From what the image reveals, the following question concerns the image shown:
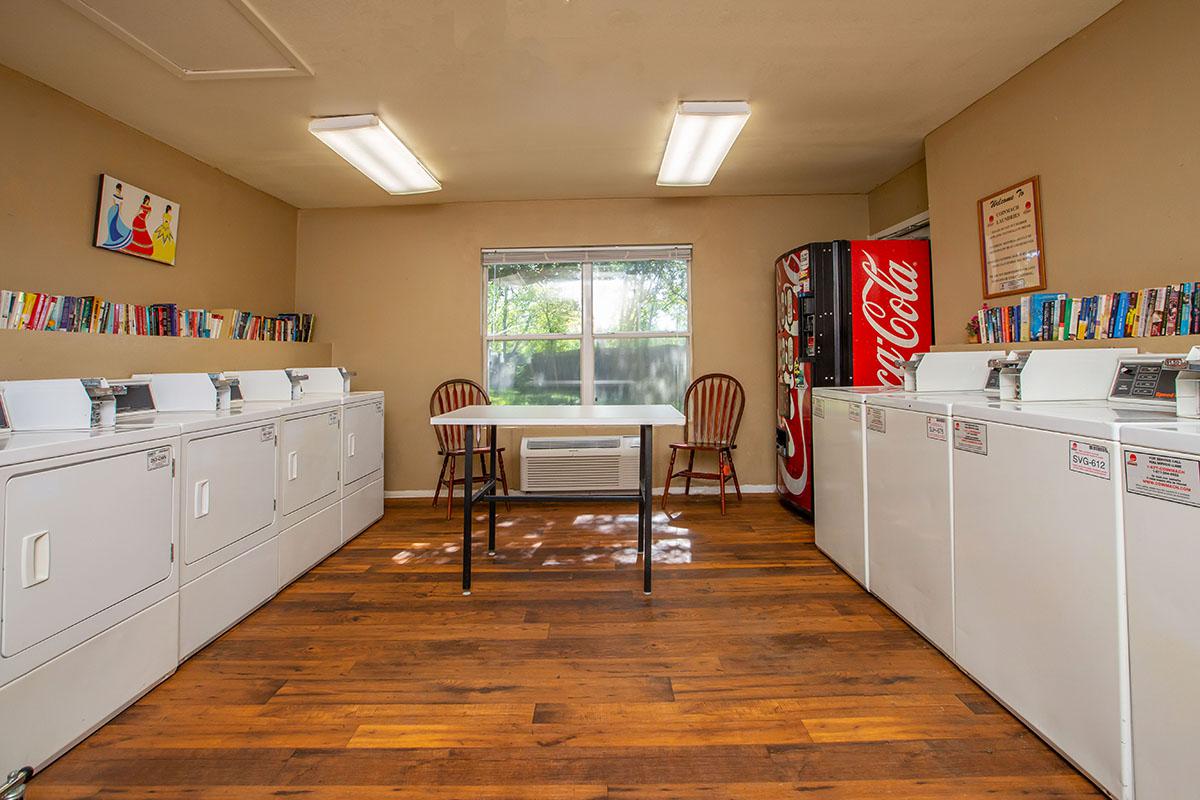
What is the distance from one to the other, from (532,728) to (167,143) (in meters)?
3.87

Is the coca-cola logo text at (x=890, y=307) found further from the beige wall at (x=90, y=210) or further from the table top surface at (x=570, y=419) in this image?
the beige wall at (x=90, y=210)

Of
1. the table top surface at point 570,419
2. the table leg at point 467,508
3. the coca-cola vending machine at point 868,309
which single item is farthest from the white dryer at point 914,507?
the table leg at point 467,508

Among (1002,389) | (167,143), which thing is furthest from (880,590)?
(167,143)

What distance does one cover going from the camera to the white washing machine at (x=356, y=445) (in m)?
3.26

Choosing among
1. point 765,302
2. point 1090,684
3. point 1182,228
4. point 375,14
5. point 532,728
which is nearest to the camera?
point 1090,684

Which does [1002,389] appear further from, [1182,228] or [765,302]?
[765,302]

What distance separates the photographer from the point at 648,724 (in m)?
1.53

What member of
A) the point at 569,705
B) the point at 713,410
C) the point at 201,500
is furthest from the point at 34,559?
the point at 713,410

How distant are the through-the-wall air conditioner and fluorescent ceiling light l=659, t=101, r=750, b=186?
2060 millimetres

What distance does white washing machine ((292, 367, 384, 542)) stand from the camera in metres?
3.26

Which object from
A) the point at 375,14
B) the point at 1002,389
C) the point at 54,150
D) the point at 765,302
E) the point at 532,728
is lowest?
the point at 532,728

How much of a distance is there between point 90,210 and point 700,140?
3.30 metres

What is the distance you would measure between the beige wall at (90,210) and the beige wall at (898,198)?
15.6 feet

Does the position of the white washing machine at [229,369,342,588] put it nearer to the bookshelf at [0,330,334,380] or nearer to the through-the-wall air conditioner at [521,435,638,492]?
the bookshelf at [0,330,334,380]
